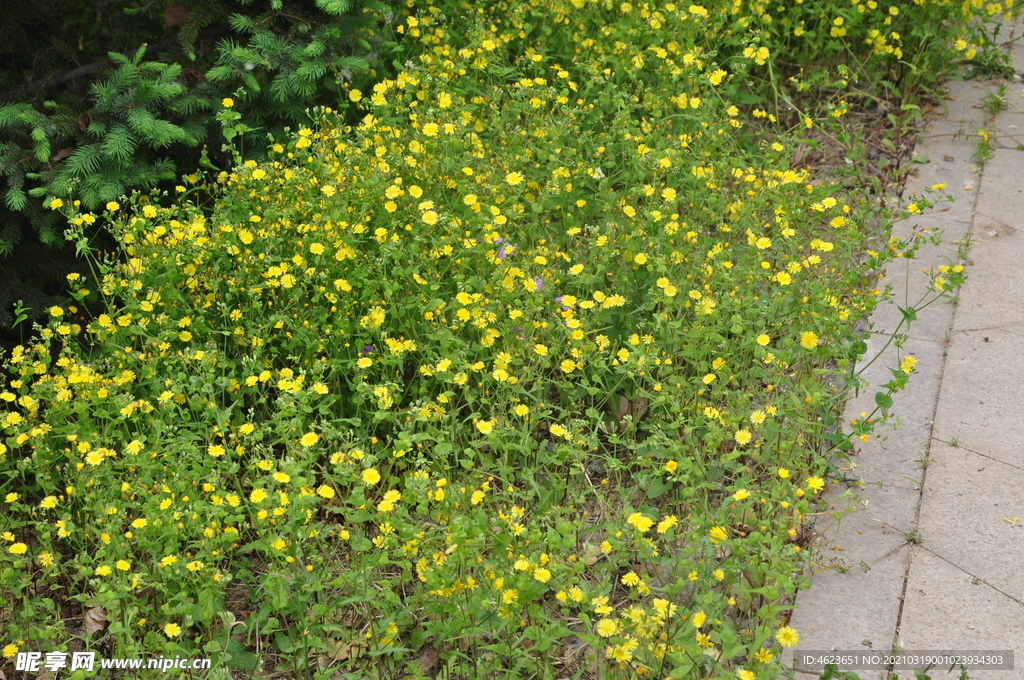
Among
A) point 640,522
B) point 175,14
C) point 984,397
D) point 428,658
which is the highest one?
point 175,14

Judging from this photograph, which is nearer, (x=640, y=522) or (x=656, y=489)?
(x=640, y=522)

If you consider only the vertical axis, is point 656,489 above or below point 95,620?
above

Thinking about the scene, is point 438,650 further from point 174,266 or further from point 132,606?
point 174,266

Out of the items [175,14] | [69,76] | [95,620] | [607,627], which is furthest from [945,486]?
[69,76]

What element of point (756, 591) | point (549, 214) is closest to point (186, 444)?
point (756, 591)

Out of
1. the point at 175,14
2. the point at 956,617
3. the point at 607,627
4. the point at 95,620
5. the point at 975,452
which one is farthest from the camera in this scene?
the point at 175,14

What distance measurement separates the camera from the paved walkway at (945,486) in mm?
2502

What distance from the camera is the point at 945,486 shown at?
2902 mm

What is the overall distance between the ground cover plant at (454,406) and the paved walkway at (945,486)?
137 mm

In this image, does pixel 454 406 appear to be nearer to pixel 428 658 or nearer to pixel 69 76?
pixel 428 658

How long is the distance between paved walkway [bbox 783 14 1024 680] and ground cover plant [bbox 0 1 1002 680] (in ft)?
0.45

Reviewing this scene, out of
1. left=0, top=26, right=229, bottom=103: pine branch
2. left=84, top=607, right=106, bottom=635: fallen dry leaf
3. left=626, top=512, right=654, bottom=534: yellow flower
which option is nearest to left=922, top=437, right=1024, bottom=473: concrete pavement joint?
left=626, top=512, right=654, bottom=534: yellow flower

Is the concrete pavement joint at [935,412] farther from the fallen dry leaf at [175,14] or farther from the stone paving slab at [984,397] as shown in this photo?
the fallen dry leaf at [175,14]

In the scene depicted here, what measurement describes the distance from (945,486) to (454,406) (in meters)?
1.60
